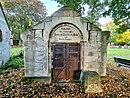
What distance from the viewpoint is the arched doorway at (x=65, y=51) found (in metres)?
7.18

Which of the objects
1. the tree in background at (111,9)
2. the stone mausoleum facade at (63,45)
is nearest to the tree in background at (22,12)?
the tree in background at (111,9)

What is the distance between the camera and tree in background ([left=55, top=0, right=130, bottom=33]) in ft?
29.4

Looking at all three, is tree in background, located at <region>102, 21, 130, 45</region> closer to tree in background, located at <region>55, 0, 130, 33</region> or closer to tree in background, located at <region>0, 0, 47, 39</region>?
tree in background, located at <region>0, 0, 47, 39</region>

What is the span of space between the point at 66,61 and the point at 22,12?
3177 centimetres

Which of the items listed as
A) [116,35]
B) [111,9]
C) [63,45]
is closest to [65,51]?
[63,45]

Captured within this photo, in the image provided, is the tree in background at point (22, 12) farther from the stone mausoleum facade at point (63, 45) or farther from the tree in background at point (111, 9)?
the stone mausoleum facade at point (63, 45)

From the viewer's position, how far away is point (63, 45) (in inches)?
291

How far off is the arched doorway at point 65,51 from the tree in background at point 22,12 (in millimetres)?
28380

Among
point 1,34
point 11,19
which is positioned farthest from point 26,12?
point 1,34

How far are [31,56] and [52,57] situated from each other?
1.06m

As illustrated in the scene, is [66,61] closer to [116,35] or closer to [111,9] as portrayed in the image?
[111,9]

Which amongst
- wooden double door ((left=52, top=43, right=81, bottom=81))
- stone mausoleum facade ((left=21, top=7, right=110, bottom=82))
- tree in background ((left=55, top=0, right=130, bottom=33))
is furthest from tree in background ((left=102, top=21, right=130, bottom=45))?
wooden double door ((left=52, top=43, right=81, bottom=81))

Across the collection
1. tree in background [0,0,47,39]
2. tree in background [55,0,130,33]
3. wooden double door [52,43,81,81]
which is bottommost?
wooden double door [52,43,81,81]

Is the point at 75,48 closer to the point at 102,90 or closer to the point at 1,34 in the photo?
the point at 102,90
